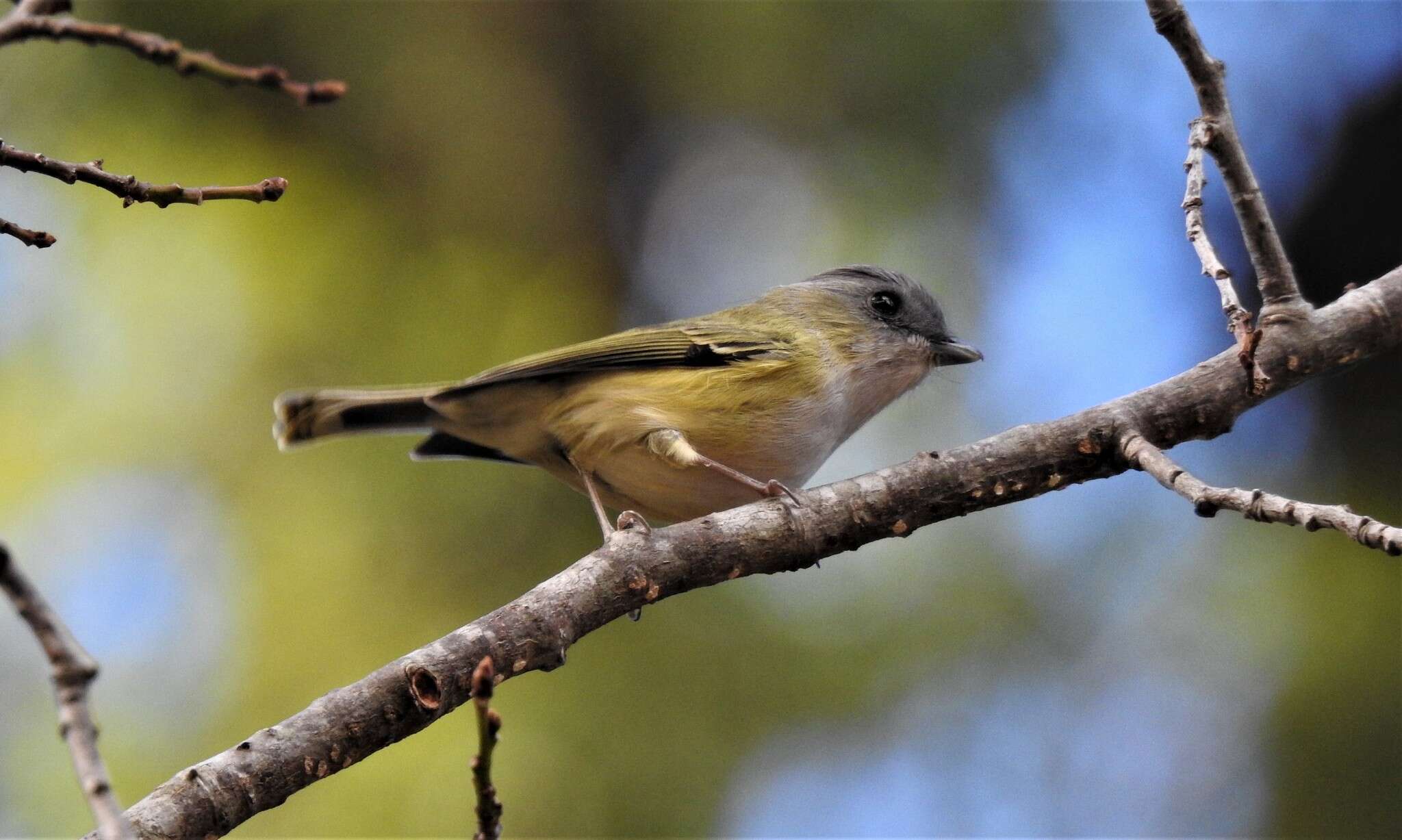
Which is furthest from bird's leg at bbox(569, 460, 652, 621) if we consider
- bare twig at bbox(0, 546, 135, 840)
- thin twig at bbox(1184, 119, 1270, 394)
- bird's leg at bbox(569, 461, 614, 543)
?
bare twig at bbox(0, 546, 135, 840)

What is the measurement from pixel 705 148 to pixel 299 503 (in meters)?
3.52

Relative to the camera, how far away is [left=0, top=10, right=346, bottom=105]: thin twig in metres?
1.69

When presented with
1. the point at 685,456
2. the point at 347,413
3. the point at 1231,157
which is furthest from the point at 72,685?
the point at 347,413

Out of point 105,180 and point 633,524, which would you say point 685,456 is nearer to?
point 633,524

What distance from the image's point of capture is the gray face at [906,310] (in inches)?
195

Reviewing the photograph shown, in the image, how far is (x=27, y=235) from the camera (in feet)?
6.41

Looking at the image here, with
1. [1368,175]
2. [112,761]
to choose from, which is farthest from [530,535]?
[1368,175]

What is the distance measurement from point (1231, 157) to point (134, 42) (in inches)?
107

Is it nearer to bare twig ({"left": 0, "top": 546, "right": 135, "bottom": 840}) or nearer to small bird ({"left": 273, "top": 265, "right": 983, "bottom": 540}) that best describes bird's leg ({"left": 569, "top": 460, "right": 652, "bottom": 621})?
small bird ({"left": 273, "top": 265, "right": 983, "bottom": 540})

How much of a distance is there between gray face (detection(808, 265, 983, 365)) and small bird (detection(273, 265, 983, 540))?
0.03ft

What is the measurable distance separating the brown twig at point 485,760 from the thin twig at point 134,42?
1065 mm

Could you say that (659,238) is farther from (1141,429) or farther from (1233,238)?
(1141,429)

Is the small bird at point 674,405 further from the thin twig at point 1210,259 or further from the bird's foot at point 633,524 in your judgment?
the thin twig at point 1210,259

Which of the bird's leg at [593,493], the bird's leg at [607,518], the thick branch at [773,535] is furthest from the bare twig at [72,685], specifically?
the bird's leg at [593,493]
